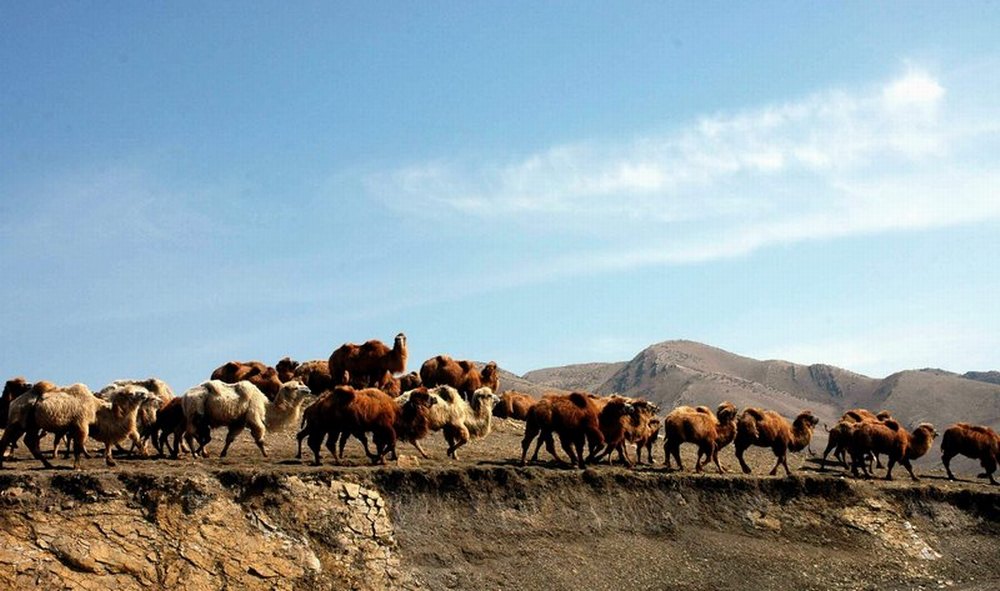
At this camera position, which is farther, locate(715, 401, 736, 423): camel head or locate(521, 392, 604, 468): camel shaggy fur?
locate(715, 401, 736, 423): camel head

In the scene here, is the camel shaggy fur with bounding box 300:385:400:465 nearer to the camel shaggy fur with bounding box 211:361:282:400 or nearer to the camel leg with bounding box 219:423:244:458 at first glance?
the camel leg with bounding box 219:423:244:458

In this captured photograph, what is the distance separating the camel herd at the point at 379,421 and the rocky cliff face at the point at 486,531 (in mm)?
1338

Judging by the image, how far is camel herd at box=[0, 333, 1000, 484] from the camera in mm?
21578

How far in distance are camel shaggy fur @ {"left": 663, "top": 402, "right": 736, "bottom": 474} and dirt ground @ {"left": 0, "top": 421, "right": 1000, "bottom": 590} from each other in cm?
69

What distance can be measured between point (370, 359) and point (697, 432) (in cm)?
1178

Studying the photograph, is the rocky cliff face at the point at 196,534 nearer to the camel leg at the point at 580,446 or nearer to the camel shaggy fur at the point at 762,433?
the camel leg at the point at 580,446

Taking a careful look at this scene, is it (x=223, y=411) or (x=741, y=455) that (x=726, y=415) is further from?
(x=223, y=411)

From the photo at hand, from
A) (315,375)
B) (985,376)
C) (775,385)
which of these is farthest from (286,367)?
(985,376)

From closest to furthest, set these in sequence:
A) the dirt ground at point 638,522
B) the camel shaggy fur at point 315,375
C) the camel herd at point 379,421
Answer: the dirt ground at point 638,522
the camel herd at point 379,421
the camel shaggy fur at point 315,375

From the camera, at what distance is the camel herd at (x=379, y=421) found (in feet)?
70.8

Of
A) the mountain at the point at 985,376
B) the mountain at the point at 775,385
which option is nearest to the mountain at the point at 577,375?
the mountain at the point at 775,385

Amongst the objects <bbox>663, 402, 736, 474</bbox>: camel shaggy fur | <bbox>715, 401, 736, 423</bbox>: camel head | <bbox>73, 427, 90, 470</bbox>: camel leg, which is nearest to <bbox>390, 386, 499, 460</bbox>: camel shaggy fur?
<bbox>663, 402, 736, 474</bbox>: camel shaggy fur

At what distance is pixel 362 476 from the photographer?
2138 centimetres

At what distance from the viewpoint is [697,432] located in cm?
2591
